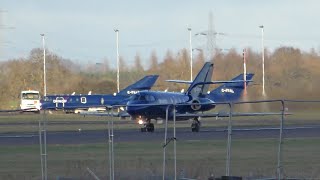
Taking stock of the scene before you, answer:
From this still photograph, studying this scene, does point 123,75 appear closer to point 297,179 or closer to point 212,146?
point 212,146

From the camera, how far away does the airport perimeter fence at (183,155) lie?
2098 centimetres

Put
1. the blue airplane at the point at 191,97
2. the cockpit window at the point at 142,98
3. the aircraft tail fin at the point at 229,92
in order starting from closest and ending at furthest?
the blue airplane at the point at 191,97, the cockpit window at the point at 142,98, the aircraft tail fin at the point at 229,92

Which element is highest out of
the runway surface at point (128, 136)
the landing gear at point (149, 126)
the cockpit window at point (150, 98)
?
the cockpit window at point (150, 98)

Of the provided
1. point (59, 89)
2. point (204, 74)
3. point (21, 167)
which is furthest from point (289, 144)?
point (59, 89)

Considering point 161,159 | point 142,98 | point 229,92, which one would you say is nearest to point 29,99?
point 229,92

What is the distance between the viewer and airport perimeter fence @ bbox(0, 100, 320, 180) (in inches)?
826

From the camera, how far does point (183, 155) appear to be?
30.6 meters

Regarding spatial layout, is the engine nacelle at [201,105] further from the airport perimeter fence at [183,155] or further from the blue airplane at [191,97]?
the airport perimeter fence at [183,155]

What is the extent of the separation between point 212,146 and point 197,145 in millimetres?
1053

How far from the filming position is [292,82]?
40781 millimetres

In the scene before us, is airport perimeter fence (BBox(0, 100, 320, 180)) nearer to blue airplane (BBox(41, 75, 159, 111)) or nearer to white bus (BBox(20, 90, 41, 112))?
blue airplane (BBox(41, 75, 159, 111))

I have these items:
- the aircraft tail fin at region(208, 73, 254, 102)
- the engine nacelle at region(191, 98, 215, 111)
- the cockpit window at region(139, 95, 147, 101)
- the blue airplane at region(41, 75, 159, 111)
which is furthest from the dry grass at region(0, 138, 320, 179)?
the blue airplane at region(41, 75, 159, 111)

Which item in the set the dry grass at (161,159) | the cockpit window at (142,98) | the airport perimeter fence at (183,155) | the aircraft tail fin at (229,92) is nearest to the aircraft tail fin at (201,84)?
the cockpit window at (142,98)

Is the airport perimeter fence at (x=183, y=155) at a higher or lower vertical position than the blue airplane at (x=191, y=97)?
lower
